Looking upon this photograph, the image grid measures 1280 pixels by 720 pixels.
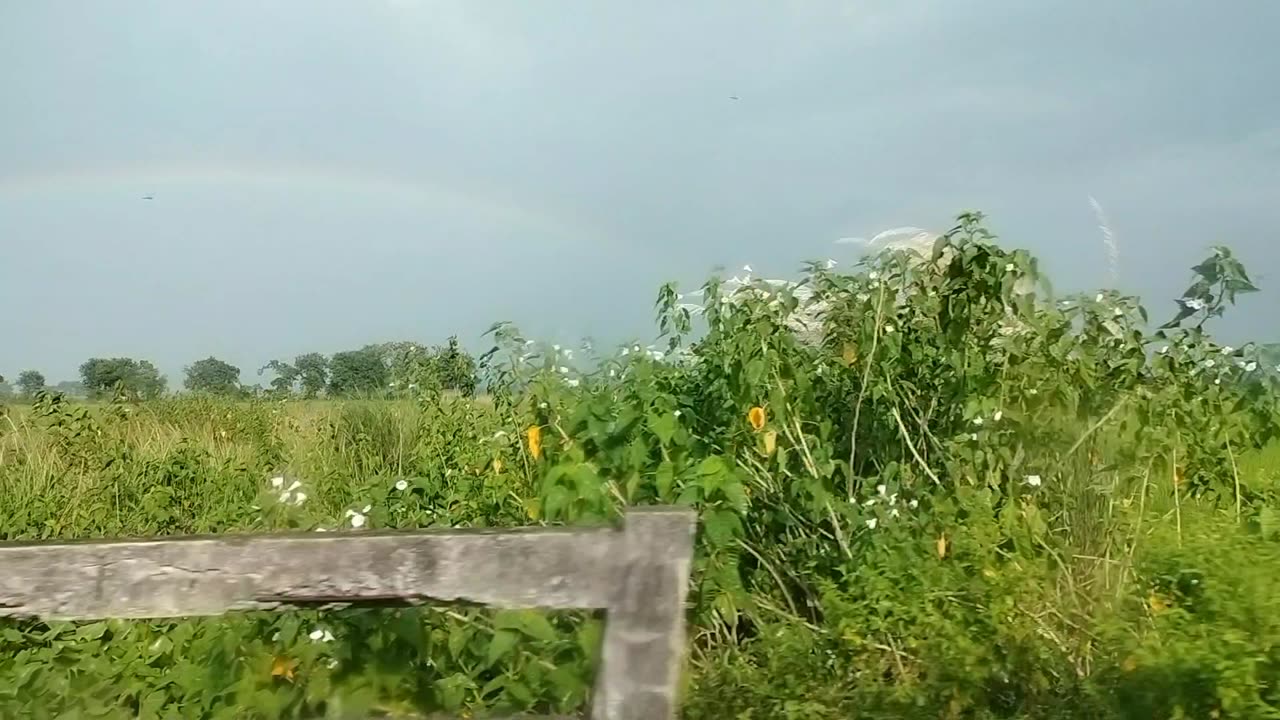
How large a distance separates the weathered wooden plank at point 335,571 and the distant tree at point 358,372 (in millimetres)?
8298

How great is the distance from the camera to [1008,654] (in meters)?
4.50

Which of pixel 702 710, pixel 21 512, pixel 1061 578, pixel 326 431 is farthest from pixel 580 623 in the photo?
pixel 326 431

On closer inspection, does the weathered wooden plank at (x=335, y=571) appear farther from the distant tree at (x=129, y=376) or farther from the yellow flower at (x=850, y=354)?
the distant tree at (x=129, y=376)

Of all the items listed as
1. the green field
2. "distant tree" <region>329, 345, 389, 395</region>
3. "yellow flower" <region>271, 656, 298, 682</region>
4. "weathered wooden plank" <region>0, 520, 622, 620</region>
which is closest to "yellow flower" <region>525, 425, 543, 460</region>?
the green field

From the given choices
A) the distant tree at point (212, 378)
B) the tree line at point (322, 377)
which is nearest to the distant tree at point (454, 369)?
the tree line at point (322, 377)

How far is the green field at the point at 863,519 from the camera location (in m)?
4.16

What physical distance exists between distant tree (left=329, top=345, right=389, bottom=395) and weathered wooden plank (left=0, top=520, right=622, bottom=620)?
8298 mm

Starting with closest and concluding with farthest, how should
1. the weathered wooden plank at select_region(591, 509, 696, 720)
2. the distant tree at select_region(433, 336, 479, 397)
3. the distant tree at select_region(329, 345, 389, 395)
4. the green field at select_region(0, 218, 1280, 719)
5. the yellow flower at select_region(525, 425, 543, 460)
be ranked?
the weathered wooden plank at select_region(591, 509, 696, 720)
the green field at select_region(0, 218, 1280, 719)
the yellow flower at select_region(525, 425, 543, 460)
the distant tree at select_region(433, 336, 479, 397)
the distant tree at select_region(329, 345, 389, 395)

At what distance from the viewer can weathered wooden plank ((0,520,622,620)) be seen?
2.66m

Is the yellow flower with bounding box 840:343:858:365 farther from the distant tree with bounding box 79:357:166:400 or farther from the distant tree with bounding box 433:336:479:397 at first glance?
the distant tree with bounding box 79:357:166:400

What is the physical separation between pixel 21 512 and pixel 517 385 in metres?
3.18

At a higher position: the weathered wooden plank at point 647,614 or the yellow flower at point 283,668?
the weathered wooden plank at point 647,614

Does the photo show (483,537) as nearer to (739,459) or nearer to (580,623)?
(580,623)

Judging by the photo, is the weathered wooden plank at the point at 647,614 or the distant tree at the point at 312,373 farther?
the distant tree at the point at 312,373
